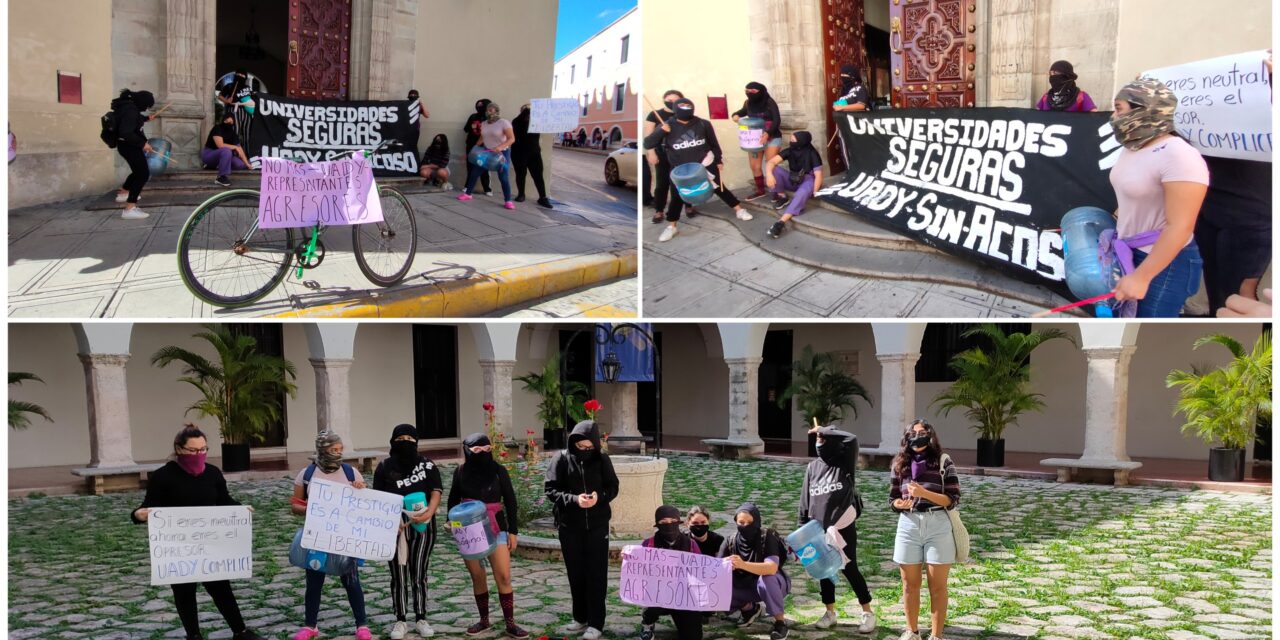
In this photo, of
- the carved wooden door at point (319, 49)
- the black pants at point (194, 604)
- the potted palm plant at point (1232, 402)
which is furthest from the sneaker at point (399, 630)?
the potted palm plant at point (1232, 402)

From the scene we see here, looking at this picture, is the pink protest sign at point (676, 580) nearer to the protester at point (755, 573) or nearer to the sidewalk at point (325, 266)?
the protester at point (755, 573)

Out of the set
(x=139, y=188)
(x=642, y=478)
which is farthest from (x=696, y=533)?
(x=139, y=188)

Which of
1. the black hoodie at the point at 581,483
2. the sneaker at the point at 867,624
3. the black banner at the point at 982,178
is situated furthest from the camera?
the black banner at the point at 982,178

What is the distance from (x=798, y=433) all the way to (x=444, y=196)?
1069cm

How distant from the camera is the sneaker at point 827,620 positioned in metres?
6.27

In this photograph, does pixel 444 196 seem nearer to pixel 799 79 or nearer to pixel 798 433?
pixel 799 79

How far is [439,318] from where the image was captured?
813 cm

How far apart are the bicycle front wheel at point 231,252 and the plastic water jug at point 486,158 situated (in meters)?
4.42

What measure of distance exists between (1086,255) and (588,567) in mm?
3930

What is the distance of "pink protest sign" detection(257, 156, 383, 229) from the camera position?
7359 millimetres

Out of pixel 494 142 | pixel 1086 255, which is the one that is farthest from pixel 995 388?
pixel 1086 255

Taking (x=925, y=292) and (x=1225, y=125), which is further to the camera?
(x=925, y=292)

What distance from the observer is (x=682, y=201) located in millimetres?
8406

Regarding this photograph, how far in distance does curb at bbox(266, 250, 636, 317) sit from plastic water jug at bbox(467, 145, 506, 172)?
2.87 meters
